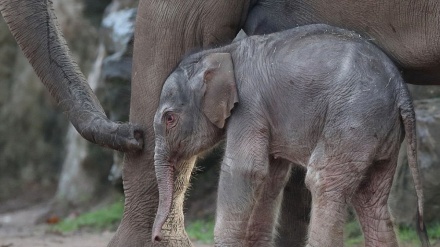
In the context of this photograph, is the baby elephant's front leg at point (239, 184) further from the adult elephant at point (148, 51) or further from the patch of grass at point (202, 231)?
the patch of grass at point (202, 231)

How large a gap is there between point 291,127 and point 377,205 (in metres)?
0.44

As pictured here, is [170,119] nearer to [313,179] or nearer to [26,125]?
[313,179]

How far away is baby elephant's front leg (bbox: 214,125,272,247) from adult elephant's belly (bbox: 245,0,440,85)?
2.14 ft

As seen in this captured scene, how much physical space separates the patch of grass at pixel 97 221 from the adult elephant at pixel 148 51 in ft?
10.6

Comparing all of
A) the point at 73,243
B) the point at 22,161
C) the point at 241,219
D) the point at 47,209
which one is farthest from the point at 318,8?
the point at 22,161

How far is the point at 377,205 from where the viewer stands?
448cm

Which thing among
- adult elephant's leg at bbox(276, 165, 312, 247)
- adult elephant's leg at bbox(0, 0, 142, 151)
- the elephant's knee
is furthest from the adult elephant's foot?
the elephant's knee

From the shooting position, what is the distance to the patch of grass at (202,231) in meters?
7.44

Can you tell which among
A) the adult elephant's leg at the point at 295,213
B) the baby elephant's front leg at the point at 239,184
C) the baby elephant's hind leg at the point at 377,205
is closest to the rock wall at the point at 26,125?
the adult elephant's leg at the point at 295,213

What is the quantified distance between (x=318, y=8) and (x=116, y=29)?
13.6ft

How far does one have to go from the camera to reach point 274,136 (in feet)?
15.0

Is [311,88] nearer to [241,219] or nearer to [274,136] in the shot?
[274,136]

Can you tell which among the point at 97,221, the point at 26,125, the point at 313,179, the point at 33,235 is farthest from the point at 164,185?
the point at 26,125

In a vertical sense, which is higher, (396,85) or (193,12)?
(193,12)
